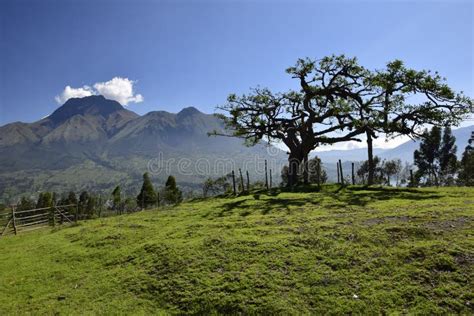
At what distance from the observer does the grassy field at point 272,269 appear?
6.01 metres

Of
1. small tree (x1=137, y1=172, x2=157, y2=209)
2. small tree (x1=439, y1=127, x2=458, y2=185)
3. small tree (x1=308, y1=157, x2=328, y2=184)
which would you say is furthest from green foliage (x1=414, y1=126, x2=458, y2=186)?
small tree (x1=137, y1=172, x2=157, y2=209)

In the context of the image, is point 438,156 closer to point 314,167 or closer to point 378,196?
point 314,167

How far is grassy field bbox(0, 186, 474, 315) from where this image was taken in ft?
19.7

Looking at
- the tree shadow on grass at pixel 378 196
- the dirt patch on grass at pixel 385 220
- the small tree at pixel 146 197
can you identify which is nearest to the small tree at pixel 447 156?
the tree shadow on grass at pixel 378 196

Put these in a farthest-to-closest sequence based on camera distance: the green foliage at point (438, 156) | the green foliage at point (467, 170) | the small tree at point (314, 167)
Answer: the green foliage at point (438, 156)
the green foliage at point (467, 170)
the small tree at point (314, 167)

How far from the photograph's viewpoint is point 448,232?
8094 mm

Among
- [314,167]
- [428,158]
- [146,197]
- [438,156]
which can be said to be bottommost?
[146,197]

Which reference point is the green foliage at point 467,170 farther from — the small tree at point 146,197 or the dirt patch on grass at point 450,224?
the small tree at point 146,197

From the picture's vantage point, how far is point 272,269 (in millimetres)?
7348

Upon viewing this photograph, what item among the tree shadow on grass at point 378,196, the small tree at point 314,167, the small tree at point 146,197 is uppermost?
the small tree at point 314,167

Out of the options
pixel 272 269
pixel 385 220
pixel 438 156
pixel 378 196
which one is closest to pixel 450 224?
pixel 385 220

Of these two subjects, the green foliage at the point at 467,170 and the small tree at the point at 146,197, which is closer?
the green foliage at the point at 467,170

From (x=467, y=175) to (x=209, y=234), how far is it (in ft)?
149

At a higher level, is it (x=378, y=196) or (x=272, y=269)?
(x=378, y=196)
